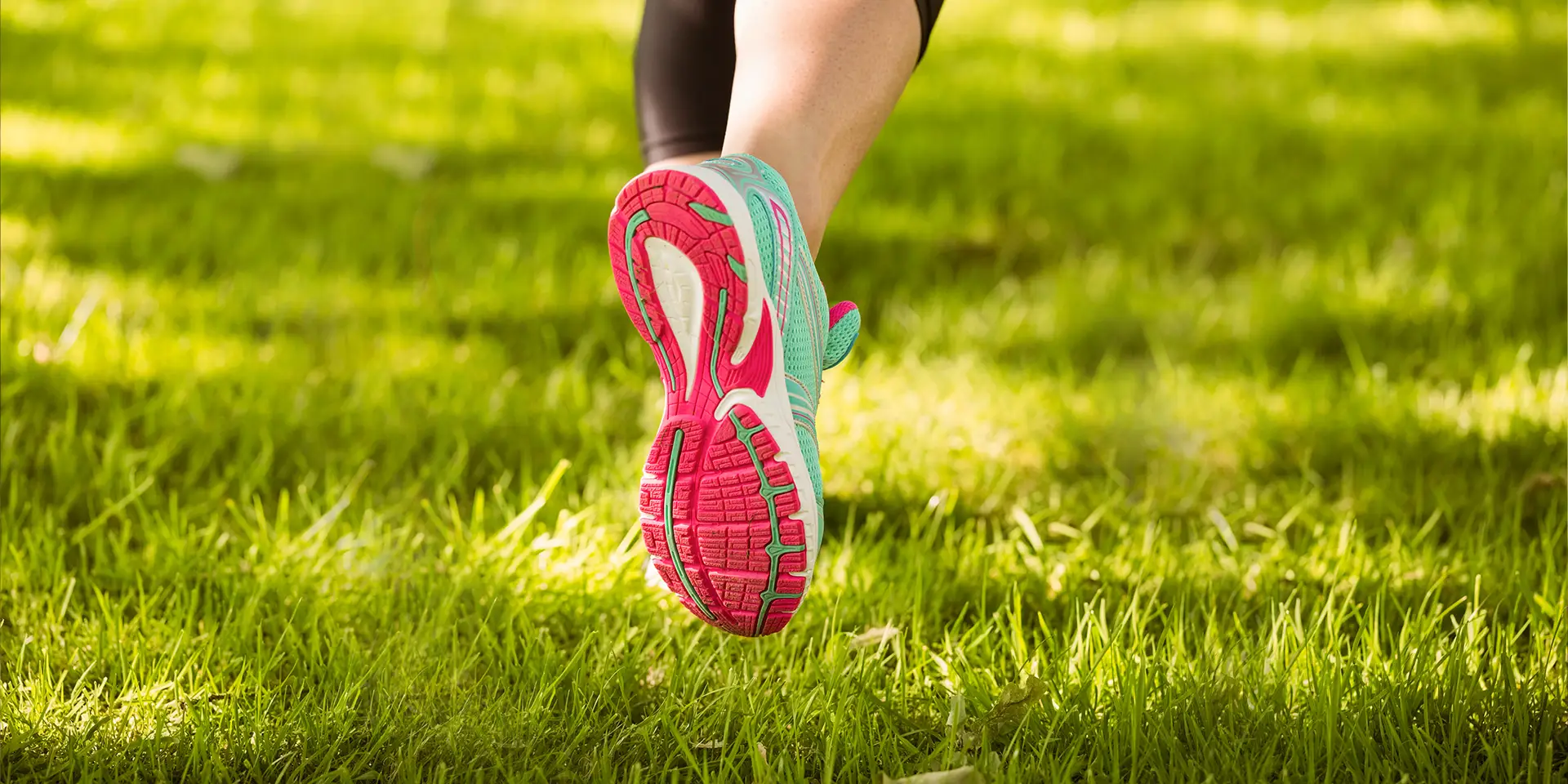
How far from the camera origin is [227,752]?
1.25 meters

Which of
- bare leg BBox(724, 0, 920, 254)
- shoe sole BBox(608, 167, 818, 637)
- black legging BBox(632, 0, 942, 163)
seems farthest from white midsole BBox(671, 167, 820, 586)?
black legging BBox(632, 0, 942, 163)

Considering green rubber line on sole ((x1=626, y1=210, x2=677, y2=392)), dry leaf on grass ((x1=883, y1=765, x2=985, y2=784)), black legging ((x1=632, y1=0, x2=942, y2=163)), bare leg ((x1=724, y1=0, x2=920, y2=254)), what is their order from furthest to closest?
black legging ((x1=632, y1=0, x2=942, y2=163)), bare leg ((x1=724, y1=0, x2=920, y2=254)), green rubber line on sole ((x1=626, y1=210, x2=677, y2=392)), dry leaf on grass ((x1=883, y1=765, x2=985, y2=784))

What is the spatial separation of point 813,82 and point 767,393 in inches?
15.0

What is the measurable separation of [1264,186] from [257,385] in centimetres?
256

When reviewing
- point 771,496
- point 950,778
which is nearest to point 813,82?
point 771,496

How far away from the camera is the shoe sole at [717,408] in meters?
1.27

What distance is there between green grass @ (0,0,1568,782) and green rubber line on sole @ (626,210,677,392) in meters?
0.34

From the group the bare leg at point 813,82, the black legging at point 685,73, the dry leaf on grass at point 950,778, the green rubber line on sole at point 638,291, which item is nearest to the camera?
the dry leaf on grass at point 950,778

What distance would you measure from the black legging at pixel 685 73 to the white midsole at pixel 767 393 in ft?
1.92

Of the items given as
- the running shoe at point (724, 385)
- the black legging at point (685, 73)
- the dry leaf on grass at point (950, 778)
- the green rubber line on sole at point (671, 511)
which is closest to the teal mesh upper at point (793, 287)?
the running shoe at point (724, 385)

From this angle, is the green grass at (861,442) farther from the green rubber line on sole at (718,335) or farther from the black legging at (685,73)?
the black legging at (685,73)

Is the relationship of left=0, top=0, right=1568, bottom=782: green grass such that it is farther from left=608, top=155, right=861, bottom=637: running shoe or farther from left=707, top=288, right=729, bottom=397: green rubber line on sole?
left=707, top=288, right=729, bottom=397: green rubber line on sole

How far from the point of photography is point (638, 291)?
133 centimetres

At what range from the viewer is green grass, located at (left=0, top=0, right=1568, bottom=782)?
51.4 inches
